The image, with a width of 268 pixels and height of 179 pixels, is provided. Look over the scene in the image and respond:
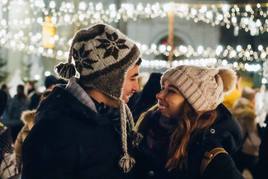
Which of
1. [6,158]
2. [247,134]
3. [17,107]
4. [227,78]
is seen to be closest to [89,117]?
[6,158]

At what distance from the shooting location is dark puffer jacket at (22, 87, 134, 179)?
2.96m

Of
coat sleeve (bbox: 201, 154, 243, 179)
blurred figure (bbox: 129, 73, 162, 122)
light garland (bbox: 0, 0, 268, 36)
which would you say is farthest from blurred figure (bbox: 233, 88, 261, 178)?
light garland (bbox: 0, 0, 268, 36)

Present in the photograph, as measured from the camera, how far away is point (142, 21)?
37.8 m

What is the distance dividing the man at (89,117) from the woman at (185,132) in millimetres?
326

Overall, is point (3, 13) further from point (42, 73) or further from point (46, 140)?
point (46, 140)

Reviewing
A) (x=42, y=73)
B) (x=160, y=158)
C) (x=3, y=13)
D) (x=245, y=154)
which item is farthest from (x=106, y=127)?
(x=42, y=73)

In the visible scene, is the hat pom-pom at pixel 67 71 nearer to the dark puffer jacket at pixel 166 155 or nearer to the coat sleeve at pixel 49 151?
the coat sleeve at pixel 49 151

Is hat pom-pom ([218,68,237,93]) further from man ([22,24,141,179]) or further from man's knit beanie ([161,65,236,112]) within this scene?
man ([22,24,141,179])

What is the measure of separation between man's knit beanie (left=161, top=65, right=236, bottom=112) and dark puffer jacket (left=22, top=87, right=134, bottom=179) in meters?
0.67

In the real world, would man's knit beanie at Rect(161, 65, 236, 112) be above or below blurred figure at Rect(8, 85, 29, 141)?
above

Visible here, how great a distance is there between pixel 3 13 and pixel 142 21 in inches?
376

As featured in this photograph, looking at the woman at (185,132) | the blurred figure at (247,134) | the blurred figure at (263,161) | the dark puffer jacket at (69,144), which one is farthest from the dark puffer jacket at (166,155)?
the blurred figure at (247,134)

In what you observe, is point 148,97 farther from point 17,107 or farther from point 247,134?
point 17,107

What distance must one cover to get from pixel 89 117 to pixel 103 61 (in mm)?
319
